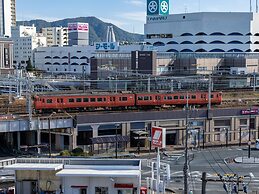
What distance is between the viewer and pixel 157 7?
96.2 metres

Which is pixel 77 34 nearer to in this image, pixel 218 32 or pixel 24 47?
pixel 24 47

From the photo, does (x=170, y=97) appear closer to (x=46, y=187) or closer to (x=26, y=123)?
(x=26, y=123)

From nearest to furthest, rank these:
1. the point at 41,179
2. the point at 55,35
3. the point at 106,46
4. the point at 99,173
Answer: the point at 99,173
the point at 41,179
the point at 106,46
the point at 55,35

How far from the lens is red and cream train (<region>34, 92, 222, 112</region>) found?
37.9m

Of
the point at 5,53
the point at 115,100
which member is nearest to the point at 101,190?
the point at 115,100

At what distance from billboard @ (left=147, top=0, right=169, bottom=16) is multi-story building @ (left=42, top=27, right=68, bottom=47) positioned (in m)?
69.8

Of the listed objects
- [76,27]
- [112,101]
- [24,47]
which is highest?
[76,27]

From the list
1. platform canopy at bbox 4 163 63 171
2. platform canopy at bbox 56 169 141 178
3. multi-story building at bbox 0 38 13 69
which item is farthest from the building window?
multi-story building at bbox 0 38 13 69

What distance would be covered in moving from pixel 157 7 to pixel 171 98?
5812 centimetres

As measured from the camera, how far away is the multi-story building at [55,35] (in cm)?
16000

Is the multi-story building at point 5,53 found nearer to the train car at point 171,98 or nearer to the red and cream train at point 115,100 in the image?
the red and cream train at point 115,100

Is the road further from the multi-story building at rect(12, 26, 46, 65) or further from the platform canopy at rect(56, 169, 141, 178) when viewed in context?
the multi-story building at rect(12, 26, 46, 65)

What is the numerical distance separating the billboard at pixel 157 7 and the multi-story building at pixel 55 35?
229ft

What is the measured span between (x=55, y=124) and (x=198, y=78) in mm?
37619
